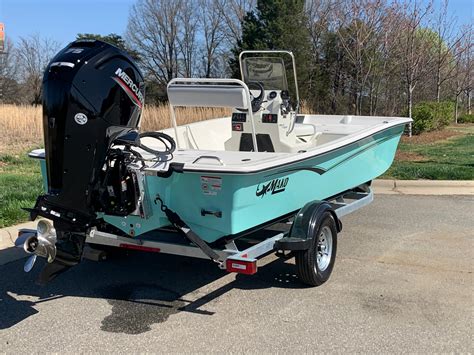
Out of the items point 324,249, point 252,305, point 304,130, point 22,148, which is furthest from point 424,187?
point 22,148

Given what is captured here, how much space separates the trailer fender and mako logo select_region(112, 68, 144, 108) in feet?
5.23

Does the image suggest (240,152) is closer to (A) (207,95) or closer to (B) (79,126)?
(A) (207,95)

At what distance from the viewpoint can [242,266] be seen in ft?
12.4

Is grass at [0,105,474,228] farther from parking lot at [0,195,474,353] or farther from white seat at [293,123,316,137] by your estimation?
white seat at [293,123,316,137]

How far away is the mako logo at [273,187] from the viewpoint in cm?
406

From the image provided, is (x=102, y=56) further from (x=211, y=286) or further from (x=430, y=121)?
(x=430, y=121)

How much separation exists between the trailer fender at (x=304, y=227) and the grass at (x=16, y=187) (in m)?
3.59

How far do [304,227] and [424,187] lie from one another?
526cm

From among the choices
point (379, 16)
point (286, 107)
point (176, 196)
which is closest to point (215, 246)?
point (176, 196)

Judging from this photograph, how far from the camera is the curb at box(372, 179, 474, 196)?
8625 millimetres

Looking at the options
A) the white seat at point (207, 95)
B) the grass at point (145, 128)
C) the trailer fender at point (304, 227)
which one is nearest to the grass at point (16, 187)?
the grass at point (145, 128)

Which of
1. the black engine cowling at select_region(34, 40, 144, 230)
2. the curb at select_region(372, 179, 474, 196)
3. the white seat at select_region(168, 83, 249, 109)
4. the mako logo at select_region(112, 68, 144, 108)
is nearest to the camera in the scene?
the black engine cowling at select_region(34, 40, 144, 230)

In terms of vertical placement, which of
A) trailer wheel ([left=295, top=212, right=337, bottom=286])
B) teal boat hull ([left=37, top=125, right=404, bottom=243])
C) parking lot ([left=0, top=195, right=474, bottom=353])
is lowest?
parking lot ([left=0, top=195, right=474, bottom=353])

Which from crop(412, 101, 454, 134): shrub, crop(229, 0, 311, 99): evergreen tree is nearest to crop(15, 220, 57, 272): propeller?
crop(412, 101, 454, 134): shrub
